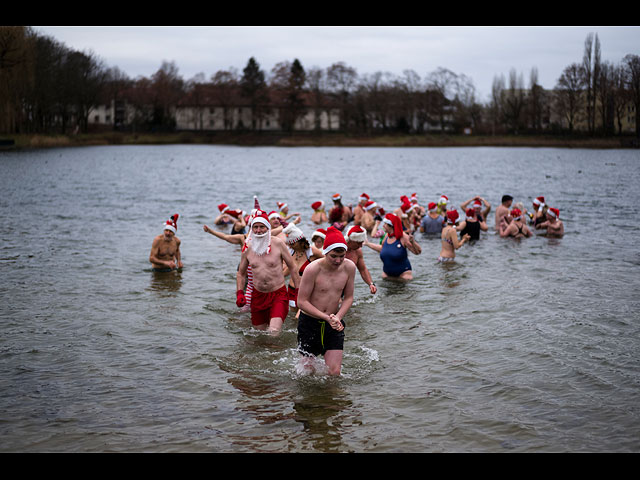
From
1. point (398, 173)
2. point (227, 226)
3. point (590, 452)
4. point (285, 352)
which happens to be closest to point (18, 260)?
point (227, 226)

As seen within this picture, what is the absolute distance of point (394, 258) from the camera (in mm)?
13688

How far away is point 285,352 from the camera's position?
31.2 ft

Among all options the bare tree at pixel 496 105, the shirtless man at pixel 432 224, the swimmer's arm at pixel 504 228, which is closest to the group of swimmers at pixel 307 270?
the shirtless man at pixel 432 224

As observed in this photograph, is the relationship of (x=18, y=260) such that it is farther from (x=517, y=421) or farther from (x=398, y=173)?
(x=398, y=173)

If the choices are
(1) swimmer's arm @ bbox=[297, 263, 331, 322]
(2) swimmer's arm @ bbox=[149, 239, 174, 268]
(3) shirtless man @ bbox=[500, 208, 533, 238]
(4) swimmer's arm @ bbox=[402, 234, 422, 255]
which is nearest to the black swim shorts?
(1) swimmer's arm @ bbox=[297, 263, 331, 322]

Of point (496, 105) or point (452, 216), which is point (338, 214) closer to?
point (452, 216)

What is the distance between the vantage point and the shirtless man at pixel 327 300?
744cm

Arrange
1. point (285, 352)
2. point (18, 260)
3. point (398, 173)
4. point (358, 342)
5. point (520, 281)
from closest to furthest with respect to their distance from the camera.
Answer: point (285, 352), point (358, 342), point (520, 281), point (18, 260), point (398, 173)

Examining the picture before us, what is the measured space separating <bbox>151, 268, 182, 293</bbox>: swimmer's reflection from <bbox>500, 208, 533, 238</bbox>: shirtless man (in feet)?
33.8

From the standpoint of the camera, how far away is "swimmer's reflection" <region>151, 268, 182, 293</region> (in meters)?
14.0

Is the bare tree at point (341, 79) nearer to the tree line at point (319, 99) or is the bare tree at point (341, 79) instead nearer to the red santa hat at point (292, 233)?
the tree line at point (319, 99)

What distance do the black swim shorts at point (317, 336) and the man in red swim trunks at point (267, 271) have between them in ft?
4.33

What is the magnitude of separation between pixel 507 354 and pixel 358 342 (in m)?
2.23

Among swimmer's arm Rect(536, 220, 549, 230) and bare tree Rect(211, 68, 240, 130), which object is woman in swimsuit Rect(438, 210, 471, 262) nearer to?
swimmer's arm Rect(536, 220, 549, 230)
